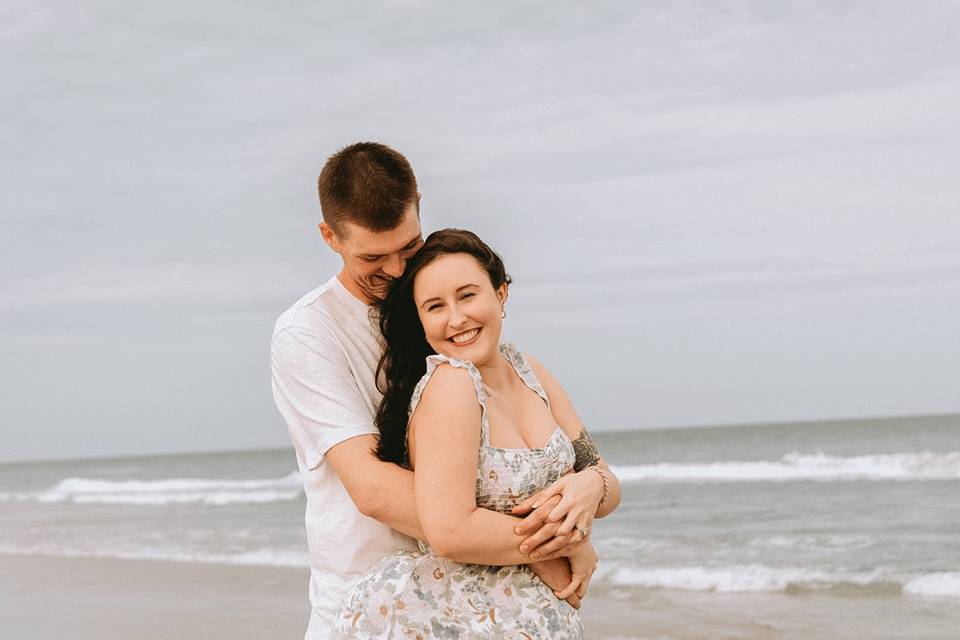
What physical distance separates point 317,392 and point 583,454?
697mm

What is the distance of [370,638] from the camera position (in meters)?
2.67

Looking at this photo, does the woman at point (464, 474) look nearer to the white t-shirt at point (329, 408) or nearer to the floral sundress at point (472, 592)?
the floral sundress at point (472, 592)

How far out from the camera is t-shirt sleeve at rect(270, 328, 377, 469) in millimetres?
2824

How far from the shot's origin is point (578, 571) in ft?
9.25

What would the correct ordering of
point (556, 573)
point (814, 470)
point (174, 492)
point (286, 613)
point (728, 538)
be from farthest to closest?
1. point (174, 492)
2. point (814, 470)
3. point (728, 538)
4. point (286, 613)
5. point (556, 573)

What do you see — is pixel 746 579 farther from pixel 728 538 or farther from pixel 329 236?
pixel 329 236

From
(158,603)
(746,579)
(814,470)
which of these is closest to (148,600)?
(158,603)

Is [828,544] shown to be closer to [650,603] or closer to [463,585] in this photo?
[650,603]

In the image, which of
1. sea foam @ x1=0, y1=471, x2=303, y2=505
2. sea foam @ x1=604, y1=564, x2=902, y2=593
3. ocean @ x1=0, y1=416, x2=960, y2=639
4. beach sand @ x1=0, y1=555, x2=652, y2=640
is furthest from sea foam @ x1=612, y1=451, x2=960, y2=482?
beach sand @ x1=0, y1=555, x2=652, y2=640

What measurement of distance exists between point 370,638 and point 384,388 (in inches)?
24.5

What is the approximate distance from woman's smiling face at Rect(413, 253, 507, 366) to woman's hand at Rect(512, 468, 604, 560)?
362mm

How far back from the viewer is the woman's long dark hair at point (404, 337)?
2766mm

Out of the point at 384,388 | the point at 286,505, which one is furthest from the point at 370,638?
the point at 286,505

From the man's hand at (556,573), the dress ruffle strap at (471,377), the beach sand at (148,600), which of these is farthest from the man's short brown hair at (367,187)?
the beach sand at (148,600)
